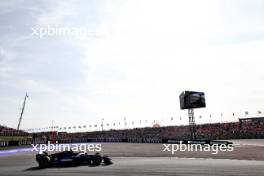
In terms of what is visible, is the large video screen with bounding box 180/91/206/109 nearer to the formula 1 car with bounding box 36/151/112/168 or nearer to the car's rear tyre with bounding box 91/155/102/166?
the formula 1 car with bounding box 36/151/112/168

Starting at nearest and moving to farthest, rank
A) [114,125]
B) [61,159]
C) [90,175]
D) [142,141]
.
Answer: [90,175] → [61,159] → [142,141] → [114,125]

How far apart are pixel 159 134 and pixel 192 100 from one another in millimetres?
32860

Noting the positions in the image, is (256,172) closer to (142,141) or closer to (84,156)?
(84,156)

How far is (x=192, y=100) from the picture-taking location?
4934cm

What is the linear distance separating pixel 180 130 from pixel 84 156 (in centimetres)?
5954

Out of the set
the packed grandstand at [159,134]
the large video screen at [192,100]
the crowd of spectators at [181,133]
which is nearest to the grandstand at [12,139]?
the packed grandstand at [159,134]

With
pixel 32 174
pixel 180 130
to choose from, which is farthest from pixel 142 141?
pixel 32 174

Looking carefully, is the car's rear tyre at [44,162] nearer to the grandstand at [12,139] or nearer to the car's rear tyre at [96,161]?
the car's rear tyre at [96,161]

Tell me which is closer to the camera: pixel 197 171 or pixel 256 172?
pixel 256 172

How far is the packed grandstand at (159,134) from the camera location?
55875mm

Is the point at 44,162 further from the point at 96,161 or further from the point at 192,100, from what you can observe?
the point at 192,100

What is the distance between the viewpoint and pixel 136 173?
16984 millimetres

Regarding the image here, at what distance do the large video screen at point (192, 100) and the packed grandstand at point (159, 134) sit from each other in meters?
6.37

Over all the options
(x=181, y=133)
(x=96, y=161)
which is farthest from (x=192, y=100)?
(x=96, y=161)
